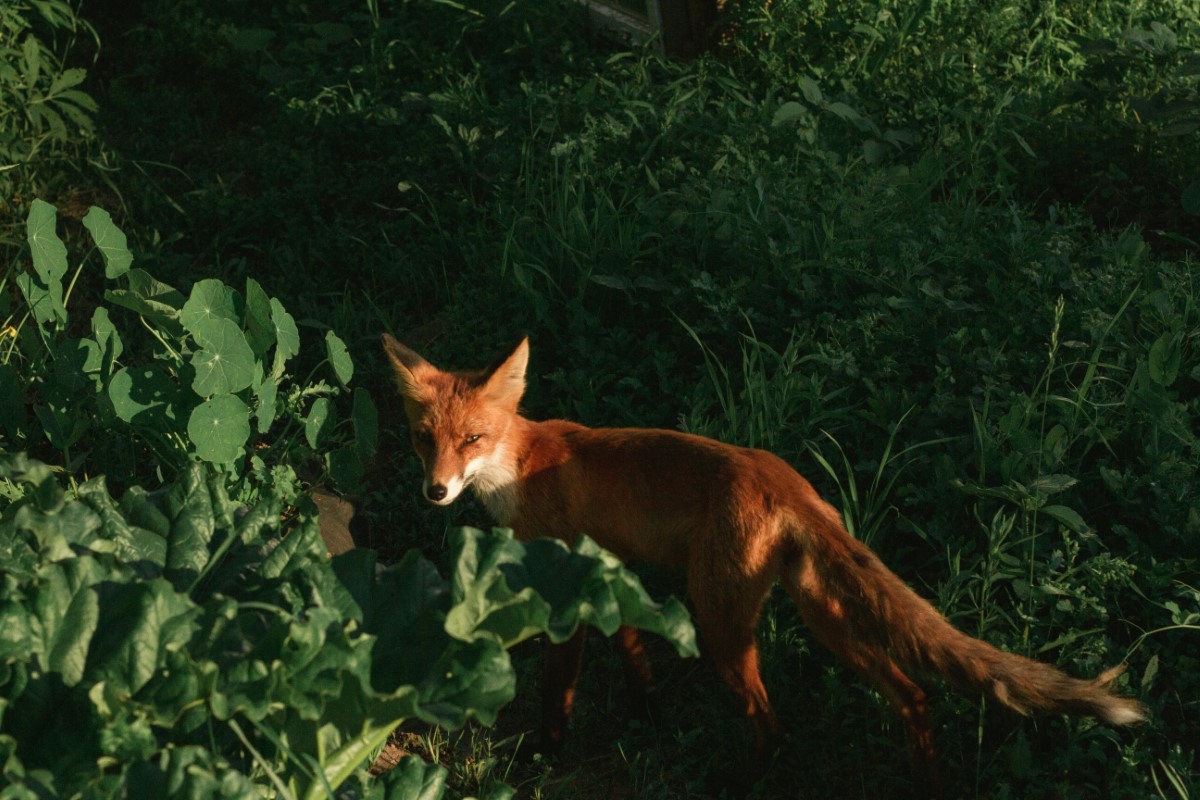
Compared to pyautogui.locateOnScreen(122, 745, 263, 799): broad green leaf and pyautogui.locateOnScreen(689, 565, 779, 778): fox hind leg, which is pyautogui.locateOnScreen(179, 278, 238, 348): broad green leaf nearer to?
pyautogui.locateOnScreen(689, 565, 779, 778): fox hind leg

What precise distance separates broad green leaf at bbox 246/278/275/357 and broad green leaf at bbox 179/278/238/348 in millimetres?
50

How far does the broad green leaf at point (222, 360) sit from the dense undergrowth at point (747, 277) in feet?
0.18

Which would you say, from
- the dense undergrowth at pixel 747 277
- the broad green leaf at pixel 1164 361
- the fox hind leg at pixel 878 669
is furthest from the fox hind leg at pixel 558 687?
the broad green leaf at pixel 1164 361

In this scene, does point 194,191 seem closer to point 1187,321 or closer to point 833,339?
point 833,339

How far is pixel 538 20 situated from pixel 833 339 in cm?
342

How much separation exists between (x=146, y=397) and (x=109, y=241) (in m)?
0.80

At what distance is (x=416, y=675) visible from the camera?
9.38 feet

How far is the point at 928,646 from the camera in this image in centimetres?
340

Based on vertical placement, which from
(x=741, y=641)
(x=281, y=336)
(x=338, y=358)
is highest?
(x=281, y=336)

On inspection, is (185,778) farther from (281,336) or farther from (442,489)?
(281,336)

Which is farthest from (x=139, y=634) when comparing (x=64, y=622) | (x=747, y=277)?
(x=747, y=277)

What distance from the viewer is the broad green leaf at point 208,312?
4277 millimetres

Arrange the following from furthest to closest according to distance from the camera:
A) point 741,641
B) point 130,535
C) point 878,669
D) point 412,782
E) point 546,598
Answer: point 741,641 → point 878,669 → point 130,535 → point 412,782 → point 546,598

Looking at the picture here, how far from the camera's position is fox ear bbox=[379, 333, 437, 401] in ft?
14.0
